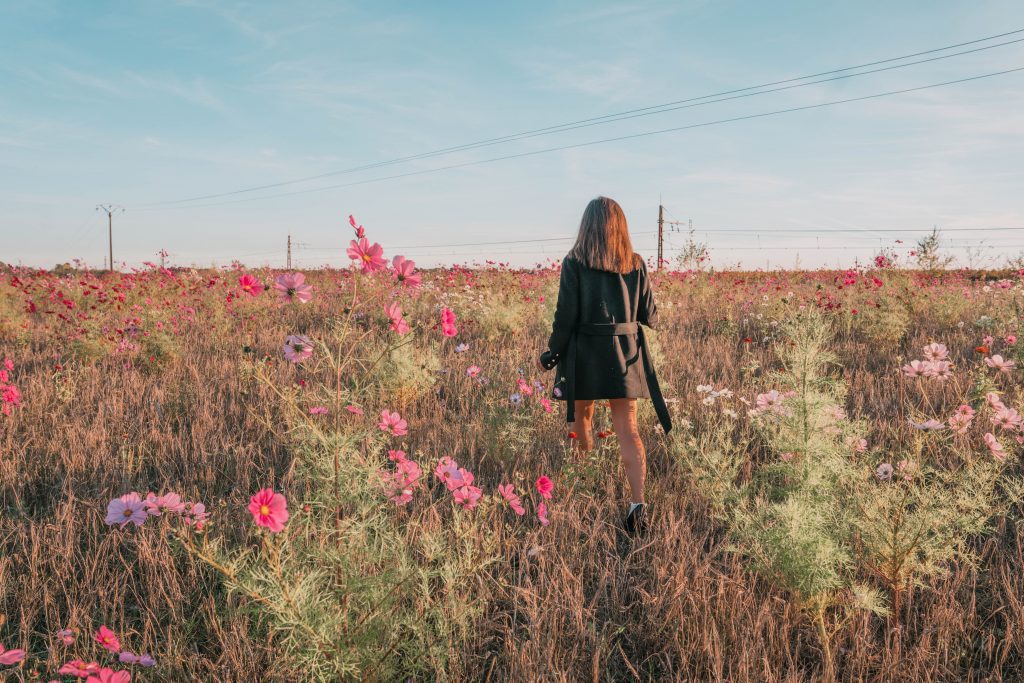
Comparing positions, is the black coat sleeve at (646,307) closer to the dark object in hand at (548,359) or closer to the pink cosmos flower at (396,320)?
the dark object in hand at (548,359)

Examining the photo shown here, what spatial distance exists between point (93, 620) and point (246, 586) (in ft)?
4.07

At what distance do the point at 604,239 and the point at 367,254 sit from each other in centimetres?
163

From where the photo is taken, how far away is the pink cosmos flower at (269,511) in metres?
1.35

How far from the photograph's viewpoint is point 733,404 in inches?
167

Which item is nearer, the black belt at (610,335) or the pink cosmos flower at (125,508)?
the pink cosmos flower at (125,508)

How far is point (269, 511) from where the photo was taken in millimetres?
1393

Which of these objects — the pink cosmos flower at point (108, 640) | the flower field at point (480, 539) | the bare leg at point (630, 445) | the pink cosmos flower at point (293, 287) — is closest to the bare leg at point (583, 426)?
the flower field at point (480, 539)

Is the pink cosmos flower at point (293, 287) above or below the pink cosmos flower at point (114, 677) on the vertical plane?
above

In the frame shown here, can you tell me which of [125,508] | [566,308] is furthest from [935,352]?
[125,508]

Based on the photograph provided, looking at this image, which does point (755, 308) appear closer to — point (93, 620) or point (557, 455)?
point (557, 455)

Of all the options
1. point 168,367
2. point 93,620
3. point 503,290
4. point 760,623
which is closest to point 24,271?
point 168,367

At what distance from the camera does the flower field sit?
65.9 inches

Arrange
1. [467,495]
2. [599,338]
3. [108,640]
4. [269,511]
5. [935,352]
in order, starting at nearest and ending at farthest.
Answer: [269,511]
[108,640]
[467,495]
[599,338]
[935,352]

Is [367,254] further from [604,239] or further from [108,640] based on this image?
[604,239]
